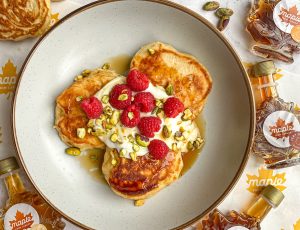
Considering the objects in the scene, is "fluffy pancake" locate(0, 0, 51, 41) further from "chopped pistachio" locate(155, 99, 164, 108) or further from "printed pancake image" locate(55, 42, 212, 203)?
"chopped pistachio" locate(155, 99, 164, 108)

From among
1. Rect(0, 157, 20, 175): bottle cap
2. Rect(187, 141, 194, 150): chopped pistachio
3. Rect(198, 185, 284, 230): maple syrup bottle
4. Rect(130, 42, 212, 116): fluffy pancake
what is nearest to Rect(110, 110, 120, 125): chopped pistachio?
Rect(130, 42, 212, 116): fluffy pancake

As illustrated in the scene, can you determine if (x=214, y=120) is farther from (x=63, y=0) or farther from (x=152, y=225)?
(x=63, y=0)

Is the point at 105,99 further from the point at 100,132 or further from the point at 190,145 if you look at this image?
the point at 190,145

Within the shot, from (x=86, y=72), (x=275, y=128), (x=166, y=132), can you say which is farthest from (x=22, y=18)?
(x=275, y=128)

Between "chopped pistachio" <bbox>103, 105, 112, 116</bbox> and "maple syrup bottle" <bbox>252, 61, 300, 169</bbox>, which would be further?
"maple syrup bottle" <bbox>252, 61, 300, 169</bbox>

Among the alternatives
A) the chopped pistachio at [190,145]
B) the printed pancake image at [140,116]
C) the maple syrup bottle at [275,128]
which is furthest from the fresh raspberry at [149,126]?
the maple syrup bottle at [275,128]

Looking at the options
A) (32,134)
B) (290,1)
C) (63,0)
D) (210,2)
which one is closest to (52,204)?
(32,134)
